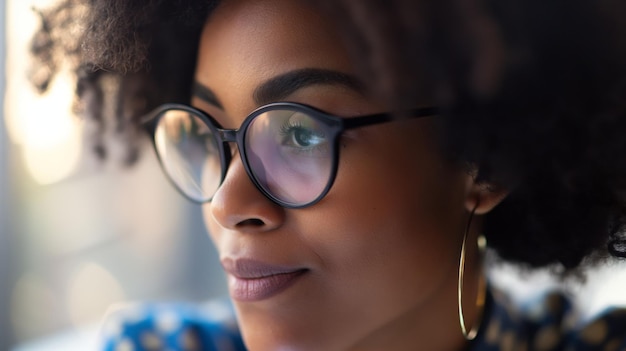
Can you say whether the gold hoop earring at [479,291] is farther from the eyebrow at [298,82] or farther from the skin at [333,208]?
the eyebrow at [298,82]

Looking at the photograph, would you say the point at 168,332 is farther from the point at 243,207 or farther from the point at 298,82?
the point at 298,82

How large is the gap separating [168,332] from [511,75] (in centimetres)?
83

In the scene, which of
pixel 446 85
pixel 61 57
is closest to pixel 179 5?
pixel 61 57

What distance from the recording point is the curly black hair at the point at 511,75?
0.73 m

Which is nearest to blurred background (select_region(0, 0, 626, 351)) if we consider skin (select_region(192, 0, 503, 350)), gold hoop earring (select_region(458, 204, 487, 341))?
gold hoop earring (select_region(458, 204, 487, 341))

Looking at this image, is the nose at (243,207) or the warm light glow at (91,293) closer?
the nose at (243,207)

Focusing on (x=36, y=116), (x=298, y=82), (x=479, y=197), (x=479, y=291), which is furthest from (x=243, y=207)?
(x=36, y=116)

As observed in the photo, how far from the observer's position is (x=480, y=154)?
875 mm

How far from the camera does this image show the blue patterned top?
1.20 meters

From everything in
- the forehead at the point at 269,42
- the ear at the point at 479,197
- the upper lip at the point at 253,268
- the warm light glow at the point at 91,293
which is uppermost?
the warm light glow at the point at 91,293

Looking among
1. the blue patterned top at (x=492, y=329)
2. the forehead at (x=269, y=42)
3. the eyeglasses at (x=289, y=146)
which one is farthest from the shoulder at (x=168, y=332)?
the forehead at (x=269, y=42)

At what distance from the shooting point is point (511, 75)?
0.73 m

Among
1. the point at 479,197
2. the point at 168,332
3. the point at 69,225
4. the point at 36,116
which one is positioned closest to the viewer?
the point at 479,197

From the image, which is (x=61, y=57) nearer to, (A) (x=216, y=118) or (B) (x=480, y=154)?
(A) (x=216, y=118)
